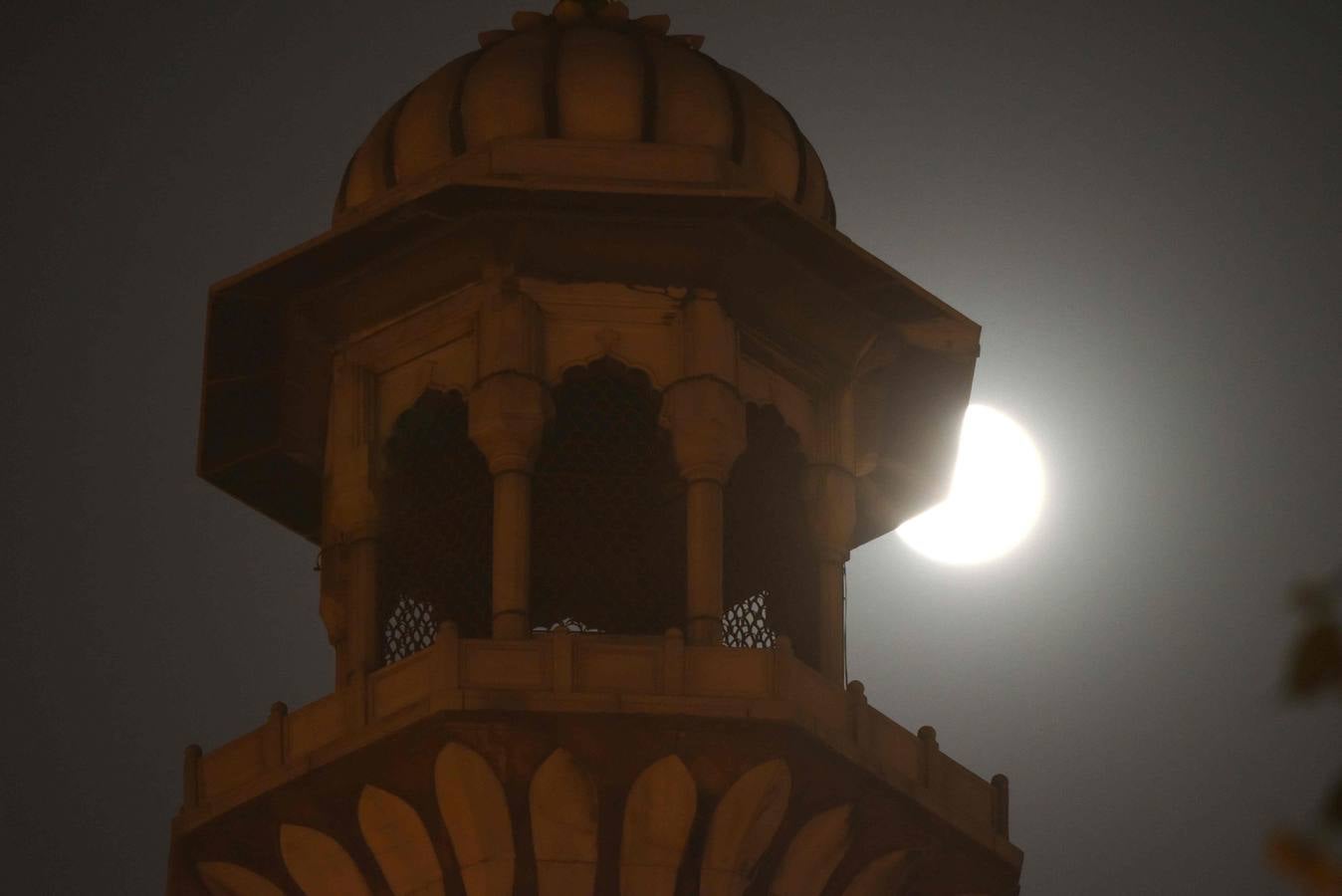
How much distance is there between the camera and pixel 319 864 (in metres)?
15.4

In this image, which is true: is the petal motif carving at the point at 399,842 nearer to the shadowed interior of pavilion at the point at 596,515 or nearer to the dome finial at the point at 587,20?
the shadowed interior of pavilion at the point at 596,515

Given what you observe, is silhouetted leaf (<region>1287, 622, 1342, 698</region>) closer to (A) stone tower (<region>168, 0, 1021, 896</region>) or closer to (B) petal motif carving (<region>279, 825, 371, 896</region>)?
(A) stone tower (<region>168, 0, 1021, 896</region>)

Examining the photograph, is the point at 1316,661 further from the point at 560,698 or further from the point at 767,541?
the point at 767,541

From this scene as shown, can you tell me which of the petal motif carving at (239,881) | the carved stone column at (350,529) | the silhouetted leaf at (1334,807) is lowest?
the silhouetted leaf at (1334,807)

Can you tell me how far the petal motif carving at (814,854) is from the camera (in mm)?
15180

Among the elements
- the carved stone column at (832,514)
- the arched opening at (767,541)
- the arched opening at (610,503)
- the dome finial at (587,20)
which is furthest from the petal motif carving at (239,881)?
the dome finial at (587,20)

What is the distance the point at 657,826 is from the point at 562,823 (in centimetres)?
56

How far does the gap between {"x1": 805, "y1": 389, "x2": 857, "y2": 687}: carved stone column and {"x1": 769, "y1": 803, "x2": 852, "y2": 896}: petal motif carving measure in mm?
1232

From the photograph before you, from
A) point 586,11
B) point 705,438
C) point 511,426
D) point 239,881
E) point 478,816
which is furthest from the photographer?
point 586,11

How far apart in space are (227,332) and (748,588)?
4029 mm

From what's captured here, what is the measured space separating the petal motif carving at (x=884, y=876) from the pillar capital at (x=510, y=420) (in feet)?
10.9

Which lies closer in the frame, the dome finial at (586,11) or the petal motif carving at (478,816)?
the petal motif carving at (478,816)

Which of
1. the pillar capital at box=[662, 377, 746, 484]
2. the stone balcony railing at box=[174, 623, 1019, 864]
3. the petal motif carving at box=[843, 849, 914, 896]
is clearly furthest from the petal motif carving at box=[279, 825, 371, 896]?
the pillar capital at box=[662, 377, 746, 484]

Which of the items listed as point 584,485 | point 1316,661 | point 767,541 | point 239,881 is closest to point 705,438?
point 584,485
